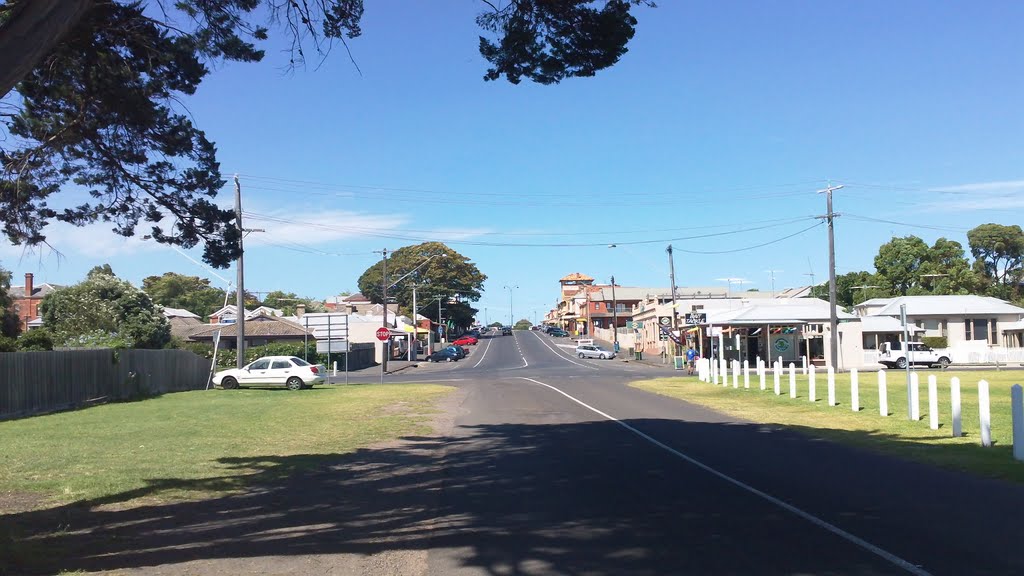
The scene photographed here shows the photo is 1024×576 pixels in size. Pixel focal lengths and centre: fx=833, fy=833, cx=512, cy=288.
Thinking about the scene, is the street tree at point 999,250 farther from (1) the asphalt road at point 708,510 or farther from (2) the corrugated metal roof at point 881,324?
(1) the asphalt road at point 708,510

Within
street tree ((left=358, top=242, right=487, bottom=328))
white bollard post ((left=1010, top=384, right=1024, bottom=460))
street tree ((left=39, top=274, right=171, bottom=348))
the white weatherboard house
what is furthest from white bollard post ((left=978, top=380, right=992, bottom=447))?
street tree ((left=358, top=242, right=487, bottom=328))

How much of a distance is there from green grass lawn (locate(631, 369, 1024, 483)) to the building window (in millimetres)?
30565

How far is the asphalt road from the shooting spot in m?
6.95

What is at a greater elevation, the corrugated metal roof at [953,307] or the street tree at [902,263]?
the street tree at [902,263]

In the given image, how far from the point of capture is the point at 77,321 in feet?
156

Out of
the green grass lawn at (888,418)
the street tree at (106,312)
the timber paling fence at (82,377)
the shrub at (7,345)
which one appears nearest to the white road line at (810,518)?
the green grass lawn at (888,418)

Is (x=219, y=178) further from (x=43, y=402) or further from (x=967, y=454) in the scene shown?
(x=43, y=402)

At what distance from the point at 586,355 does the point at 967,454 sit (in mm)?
67268

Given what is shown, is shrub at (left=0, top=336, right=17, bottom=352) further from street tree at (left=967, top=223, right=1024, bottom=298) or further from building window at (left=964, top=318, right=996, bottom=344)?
street tree at (left=967, top=223, right=1024, bottom=298)

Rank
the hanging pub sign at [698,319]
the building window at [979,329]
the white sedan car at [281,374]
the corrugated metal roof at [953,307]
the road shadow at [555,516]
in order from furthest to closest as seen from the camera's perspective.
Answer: the building window at [979,329] < the corrugated metal roof at [953,307] < the hanging pub sign at [698,319] < the white sedan car at [281,374] < the road shadow at [555,516]

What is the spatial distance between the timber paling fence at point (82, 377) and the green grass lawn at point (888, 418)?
1939 centimetres

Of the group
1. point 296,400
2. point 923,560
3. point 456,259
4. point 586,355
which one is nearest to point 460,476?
point 923,560

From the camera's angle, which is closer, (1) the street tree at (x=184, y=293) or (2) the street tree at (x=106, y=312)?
(2) the street tree at (x=106, y=312)

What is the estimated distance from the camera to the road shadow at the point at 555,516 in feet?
23.3
